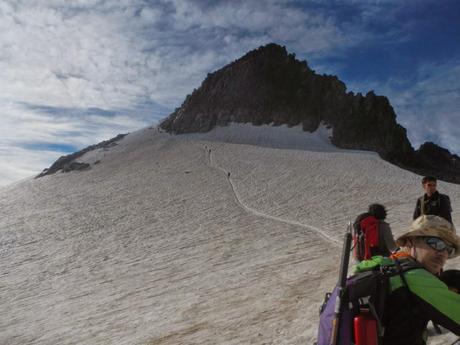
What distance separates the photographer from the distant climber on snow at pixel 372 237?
6.55 metres

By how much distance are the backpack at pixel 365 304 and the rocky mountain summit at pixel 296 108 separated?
1969 inches

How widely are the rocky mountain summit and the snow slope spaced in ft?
52.8

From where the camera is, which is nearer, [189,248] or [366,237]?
[366,237]

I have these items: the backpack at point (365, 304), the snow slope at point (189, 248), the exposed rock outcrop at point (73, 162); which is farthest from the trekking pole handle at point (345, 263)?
the exposed rock outcrop at point (73, 162)

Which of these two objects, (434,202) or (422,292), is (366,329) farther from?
(434,202)

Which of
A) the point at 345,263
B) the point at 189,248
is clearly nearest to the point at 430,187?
the point at 345,263

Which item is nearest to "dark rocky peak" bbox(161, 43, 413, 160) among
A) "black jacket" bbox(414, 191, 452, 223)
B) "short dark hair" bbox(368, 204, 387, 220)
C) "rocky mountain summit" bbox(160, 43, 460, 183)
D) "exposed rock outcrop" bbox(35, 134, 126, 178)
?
"rocky mountain summit" bbox(160, 43, 460, 183)

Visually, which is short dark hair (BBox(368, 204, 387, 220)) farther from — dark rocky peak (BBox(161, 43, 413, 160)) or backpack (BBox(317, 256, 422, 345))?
dark rocky peak (BBox(161, 43, 413, 160))

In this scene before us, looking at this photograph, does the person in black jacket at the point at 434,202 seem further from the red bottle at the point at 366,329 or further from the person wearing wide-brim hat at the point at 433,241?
the red bottle at the point at 366,329

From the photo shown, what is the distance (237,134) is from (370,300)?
63.5 m

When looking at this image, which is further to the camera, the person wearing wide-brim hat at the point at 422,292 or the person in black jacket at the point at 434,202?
the person in black jacket at the point at 434,202

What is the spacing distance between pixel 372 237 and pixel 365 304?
13.2 feet

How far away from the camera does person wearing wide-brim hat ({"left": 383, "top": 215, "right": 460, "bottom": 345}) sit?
2.63 meters

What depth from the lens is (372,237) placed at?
21.6ft
